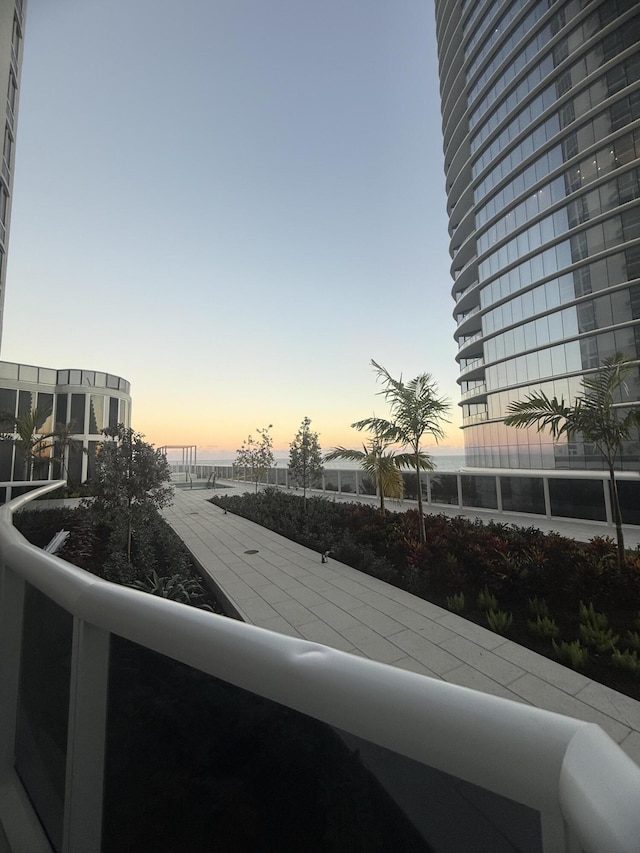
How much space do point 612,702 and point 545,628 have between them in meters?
1.13

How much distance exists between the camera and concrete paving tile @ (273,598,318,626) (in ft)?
17.7

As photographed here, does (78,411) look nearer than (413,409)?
No

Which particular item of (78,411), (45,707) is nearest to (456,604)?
(45,707)

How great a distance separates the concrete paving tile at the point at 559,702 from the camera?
3.22m

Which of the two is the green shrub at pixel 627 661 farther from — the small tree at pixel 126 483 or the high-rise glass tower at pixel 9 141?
the high-rise glass tower at pixel 9 141

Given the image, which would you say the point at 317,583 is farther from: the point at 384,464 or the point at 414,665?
the point at 384,464

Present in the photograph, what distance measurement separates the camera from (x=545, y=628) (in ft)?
15.3

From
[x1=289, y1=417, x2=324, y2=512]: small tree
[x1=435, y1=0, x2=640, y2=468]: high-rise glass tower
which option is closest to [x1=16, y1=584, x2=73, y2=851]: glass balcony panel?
[x1=289, y1=417, x2=324, y2=512]: small tree

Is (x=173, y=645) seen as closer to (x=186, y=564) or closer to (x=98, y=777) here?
(x=98, y=777)

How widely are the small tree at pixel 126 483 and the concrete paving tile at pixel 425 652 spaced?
18.3ft

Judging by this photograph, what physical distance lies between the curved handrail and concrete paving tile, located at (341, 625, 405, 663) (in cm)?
432

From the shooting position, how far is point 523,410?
759 centimetres

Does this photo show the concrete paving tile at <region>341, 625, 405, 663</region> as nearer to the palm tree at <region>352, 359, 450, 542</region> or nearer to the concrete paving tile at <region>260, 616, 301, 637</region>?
the concrete paving tile at <region>260, 616, 301, 637</region>

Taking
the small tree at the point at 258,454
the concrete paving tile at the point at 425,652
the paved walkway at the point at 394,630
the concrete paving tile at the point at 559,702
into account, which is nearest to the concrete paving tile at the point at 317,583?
the paved walkway at the point at 394,630
